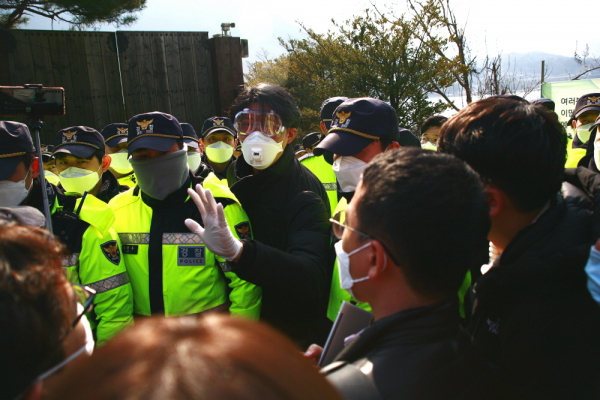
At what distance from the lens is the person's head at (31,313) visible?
85 cm

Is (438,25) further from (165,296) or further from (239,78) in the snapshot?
(165,296)

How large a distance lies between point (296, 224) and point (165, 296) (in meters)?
0.83

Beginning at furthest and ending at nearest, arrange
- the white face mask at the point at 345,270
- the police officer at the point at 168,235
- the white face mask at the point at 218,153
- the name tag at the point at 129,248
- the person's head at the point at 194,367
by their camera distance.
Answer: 1. the white face mask at the point at 218,153
2. the name tag at the point at 129,248
3. the police officer at the point at 168,235
4. the white face mask at the point at 345,270
5. the person's head at the point at 194,367

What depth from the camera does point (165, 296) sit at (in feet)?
7.65

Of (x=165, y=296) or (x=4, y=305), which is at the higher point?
(x=4, y=305)

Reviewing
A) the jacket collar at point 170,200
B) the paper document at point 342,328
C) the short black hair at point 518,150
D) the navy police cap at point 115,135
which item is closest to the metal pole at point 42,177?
the jacket collar at point 170,200

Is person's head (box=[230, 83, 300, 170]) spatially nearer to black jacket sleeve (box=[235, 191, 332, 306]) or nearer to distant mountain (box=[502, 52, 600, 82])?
black jacket sleeve (box=[235, 191, 332, 306])

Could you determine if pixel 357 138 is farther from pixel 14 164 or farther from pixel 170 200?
pixel 14 164

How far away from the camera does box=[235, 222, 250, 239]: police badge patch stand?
2.43 meters

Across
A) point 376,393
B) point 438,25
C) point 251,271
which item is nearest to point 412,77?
point 438,25

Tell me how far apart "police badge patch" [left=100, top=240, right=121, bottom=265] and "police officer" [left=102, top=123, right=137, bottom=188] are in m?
2.78

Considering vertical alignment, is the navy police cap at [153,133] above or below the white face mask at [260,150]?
above

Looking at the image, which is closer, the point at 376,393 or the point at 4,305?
the point at 4,305

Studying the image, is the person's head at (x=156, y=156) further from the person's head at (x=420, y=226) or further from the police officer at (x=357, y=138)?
the person's head at (x=420, y=226)
